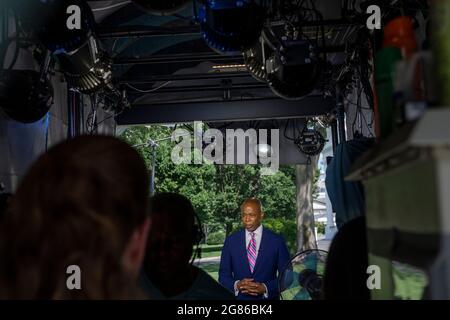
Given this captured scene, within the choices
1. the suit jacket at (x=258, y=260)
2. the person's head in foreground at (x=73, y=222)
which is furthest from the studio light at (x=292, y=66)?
the person's head in foreground at (x=73, y=222)

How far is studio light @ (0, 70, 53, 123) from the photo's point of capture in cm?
304

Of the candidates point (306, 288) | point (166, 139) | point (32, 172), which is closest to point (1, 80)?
point (306, 288)

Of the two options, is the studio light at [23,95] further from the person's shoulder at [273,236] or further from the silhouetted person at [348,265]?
the silhouetted person at [348,265]

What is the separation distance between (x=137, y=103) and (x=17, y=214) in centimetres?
566

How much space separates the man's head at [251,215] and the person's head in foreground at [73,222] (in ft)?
11.3

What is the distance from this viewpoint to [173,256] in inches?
65.0

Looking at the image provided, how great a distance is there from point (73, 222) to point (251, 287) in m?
3.10

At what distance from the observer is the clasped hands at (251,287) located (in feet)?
11.9

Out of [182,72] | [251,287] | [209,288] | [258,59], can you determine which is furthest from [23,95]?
[182,72]

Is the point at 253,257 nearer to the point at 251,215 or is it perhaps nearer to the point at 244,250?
the point at 244,250
